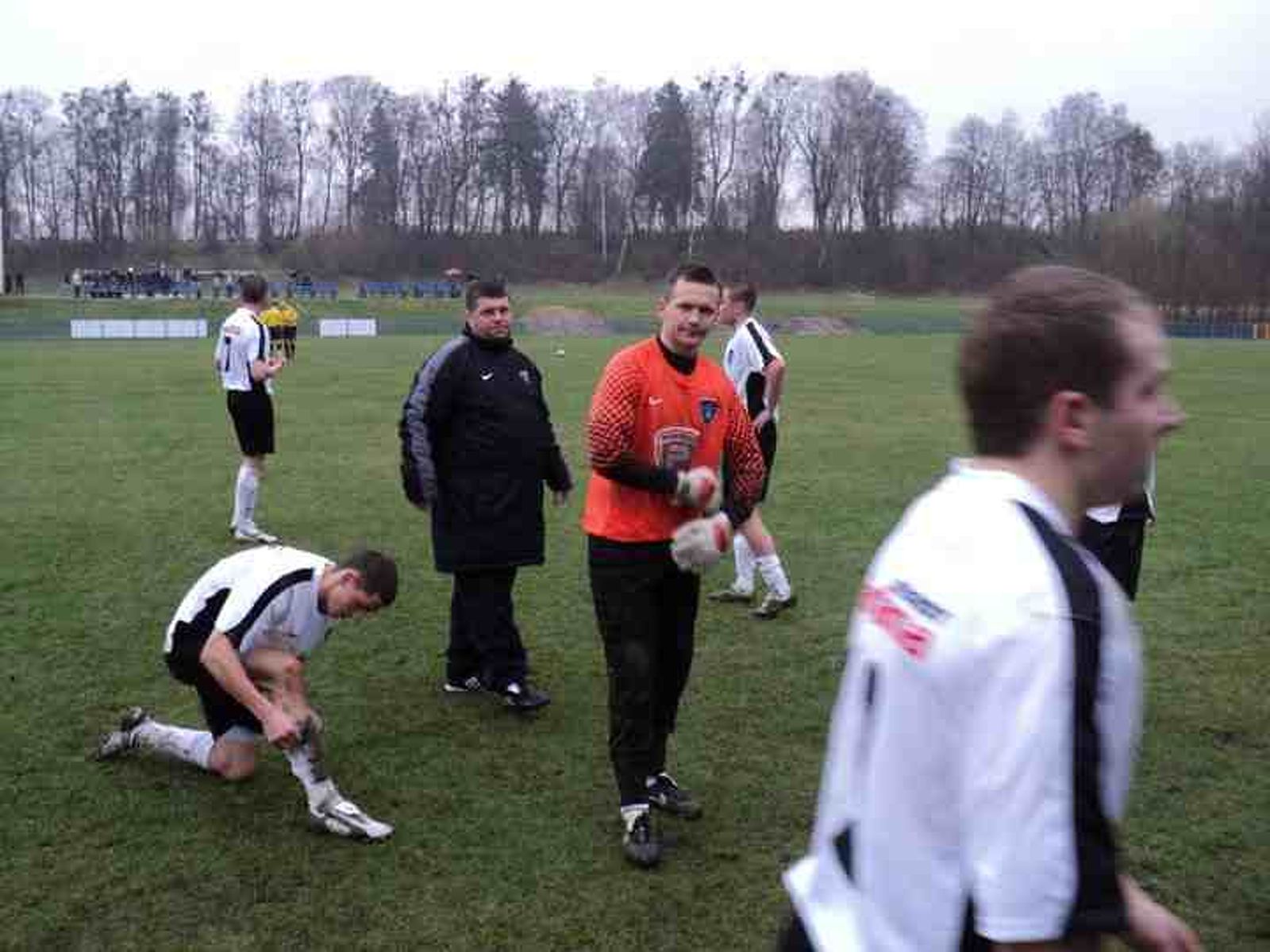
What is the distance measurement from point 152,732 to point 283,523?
5.72m

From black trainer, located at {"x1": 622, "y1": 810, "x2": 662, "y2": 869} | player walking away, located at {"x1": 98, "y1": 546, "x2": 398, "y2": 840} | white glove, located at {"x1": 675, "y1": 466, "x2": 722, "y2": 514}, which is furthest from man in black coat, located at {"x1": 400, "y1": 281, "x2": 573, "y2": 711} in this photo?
white glove, located at {"x1": 675, "y1": 466, "x2": 722, "y2": 514}

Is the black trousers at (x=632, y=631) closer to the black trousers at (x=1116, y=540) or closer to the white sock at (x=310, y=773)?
the white sock at (x=310, y=773)

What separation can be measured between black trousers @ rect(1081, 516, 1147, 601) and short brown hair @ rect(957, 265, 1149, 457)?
12.6 feet

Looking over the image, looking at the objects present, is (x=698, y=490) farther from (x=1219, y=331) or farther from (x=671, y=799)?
(x=1219, y=331)

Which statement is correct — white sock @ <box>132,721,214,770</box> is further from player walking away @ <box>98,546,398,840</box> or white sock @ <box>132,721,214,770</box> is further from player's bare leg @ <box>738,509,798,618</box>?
player's bare leg @ <box>738,509,798,618</box>

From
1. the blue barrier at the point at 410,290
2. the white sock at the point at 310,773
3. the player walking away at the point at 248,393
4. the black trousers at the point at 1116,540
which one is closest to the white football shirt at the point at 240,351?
the player walking away at the point at 248,393

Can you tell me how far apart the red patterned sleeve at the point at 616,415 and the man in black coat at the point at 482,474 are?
1.61 metres

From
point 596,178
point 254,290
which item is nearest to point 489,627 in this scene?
point 254,290

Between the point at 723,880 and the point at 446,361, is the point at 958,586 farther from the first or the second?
the point at 446,361

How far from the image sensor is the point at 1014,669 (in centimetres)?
137

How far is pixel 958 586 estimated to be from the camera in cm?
144

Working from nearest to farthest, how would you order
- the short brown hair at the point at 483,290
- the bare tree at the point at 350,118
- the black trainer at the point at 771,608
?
the short brown hair at the point at 483,290, the black trainer at the point at 771,608, the bare tree at the point at 350,118

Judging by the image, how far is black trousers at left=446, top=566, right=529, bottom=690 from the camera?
240 inches

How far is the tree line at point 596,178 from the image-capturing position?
9444 centimetres
